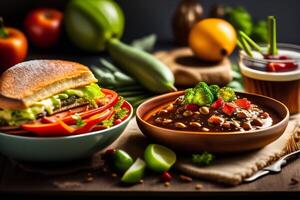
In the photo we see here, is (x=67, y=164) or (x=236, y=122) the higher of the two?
(x=236, y=122)

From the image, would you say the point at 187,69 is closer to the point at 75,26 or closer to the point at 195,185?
the point at 75,26

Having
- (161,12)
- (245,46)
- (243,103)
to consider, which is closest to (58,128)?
(243,103)

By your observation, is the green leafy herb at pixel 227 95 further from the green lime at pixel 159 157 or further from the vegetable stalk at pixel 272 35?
the vegetable stalk at pixel 272 35

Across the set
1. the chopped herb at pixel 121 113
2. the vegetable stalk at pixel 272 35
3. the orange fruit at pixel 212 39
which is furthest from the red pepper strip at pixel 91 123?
the orange fruit at pixel 212 39

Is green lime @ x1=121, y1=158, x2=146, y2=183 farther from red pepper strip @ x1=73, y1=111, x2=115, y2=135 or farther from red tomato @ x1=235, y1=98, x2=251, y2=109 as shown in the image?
red tomato @ x1=235, y1=98, x2=251, y2=109

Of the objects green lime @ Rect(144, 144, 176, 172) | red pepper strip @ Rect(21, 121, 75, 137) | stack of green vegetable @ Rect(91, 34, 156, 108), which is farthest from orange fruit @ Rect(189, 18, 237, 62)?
red pepper strip @ Rect(21, 121, 75, 137)

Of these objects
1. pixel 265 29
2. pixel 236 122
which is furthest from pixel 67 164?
pixel 265 29
